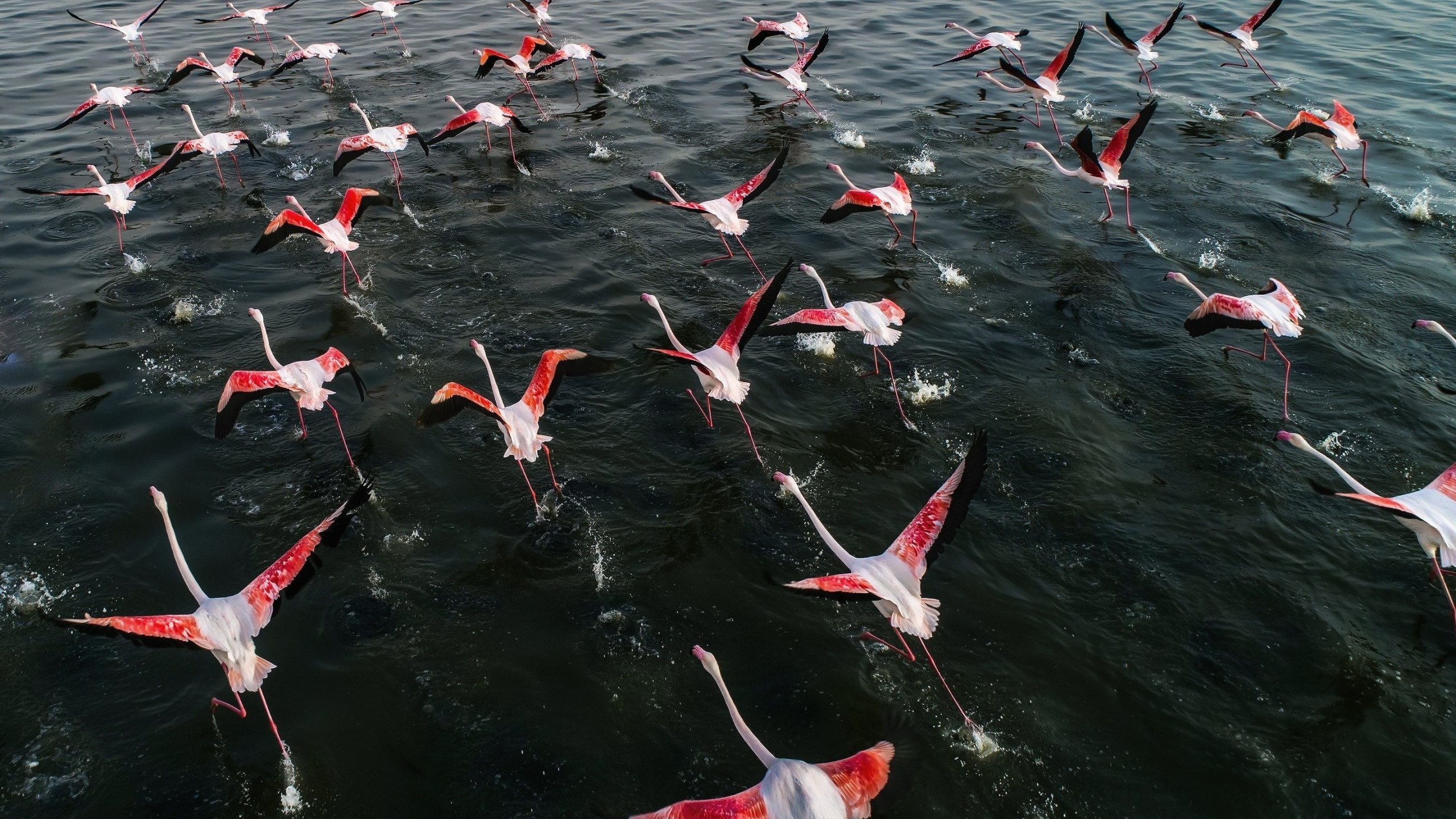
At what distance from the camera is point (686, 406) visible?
24.7ft

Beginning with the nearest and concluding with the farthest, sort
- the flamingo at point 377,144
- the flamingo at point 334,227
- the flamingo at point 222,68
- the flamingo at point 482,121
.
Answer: the flamingo at point 334,227 < the flamingo at point 377,144 < the flamingo at point 482,121 < the flamingo at point 222,68

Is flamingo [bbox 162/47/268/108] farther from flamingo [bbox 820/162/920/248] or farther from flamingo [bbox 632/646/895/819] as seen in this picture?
flamingo [bbox 632/646/895/819]

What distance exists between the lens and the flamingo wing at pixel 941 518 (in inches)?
187

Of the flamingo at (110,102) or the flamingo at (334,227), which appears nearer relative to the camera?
the flamingo at (334,227)

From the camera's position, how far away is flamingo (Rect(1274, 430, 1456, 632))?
5.14 meters

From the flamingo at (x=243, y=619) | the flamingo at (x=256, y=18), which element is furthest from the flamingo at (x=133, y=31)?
the flamingo at (x=243, y=619)

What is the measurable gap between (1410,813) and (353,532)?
6.88 meters

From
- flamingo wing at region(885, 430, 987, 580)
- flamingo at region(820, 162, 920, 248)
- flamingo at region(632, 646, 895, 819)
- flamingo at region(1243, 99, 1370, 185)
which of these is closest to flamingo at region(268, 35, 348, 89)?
flamingo at region(820, 162, 920, 248)

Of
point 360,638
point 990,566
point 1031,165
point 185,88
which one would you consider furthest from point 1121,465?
point 185,88

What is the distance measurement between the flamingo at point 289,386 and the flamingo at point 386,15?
12100 mm

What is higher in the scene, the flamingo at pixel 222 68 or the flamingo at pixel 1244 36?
the flamingo at pixel 1244 36

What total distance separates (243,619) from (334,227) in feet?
17.3

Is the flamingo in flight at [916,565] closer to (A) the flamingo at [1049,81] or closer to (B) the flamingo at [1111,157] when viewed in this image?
(B) the flamingo at [1111,157]

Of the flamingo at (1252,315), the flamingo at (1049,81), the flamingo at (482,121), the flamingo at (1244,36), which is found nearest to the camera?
the flamingo at (1252,315)
